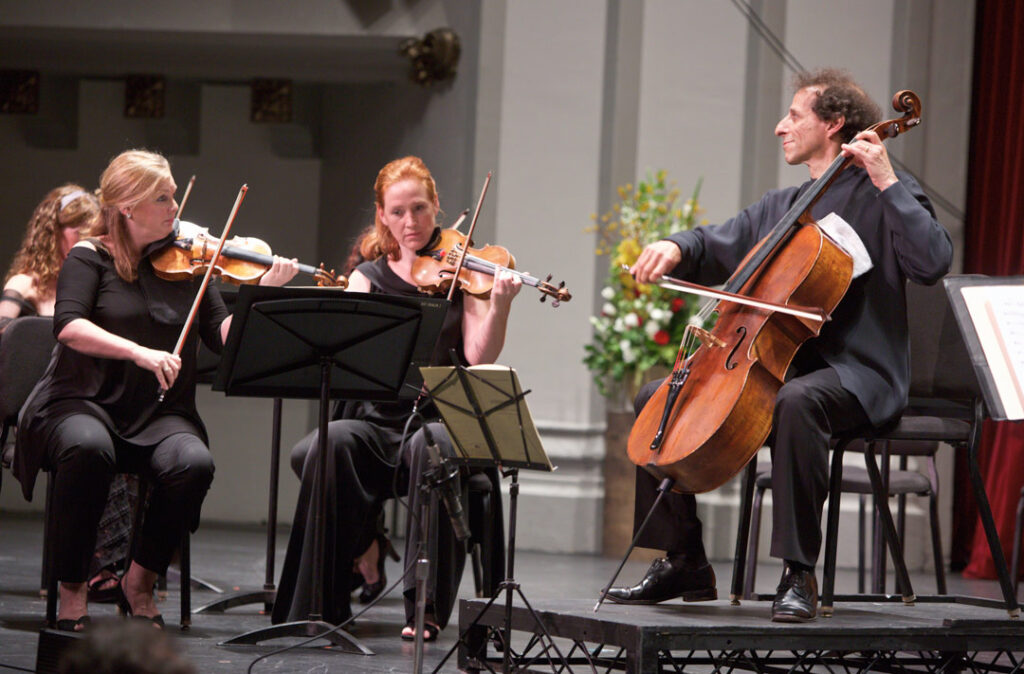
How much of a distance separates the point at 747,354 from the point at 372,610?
1.79m

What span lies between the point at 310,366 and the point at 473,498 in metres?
0.83

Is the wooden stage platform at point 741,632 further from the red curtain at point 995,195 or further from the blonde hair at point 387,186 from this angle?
the red curtain at point 995,195

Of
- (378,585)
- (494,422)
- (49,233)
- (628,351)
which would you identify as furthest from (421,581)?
(628,351)

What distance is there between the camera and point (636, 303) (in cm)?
562

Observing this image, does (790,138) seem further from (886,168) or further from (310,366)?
(310,366)

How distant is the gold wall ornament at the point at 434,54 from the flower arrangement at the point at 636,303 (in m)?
1.08

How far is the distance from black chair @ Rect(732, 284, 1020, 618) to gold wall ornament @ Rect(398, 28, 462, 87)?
317cm

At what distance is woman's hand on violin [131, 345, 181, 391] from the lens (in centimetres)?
322

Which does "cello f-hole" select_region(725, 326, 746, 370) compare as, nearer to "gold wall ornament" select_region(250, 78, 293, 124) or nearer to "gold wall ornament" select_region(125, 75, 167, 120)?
"gold wall ornament" select_region(250, 78, 293, 124)

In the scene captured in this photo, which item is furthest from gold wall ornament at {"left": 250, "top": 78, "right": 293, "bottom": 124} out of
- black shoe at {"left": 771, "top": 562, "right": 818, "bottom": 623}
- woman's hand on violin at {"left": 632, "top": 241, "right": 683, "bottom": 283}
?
black shoe at {"left": 771, "top": 562, "right": 818, "bottom": 623}

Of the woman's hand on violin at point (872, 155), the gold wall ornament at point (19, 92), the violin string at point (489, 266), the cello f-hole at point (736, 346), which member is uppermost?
the gold wall ornament at point (19, 92)

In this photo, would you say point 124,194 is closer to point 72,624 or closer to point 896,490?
point 72,624

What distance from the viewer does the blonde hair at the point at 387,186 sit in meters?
3.81

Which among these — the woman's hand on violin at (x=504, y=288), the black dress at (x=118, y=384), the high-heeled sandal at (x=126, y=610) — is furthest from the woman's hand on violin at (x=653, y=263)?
the high-heeled sandal at (x=126, y=610)
